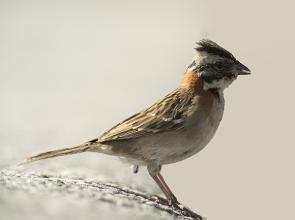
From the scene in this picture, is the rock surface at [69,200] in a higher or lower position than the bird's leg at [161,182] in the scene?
lower

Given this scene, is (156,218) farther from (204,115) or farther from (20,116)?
(20,116)

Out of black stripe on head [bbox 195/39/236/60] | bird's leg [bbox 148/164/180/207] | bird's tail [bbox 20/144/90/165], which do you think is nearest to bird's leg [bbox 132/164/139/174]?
bird's leg [bbox 148/164/180/207]

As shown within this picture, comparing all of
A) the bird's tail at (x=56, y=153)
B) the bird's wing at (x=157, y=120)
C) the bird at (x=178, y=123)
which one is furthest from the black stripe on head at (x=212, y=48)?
the bird's tail at (x=56, y=153)

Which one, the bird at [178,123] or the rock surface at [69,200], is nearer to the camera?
the rock surface at [69,200]

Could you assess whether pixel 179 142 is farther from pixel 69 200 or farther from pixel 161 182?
pixel 69 200

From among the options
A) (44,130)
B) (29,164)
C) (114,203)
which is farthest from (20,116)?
(114,203)

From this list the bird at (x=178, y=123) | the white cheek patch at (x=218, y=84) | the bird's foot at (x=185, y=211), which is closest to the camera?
the bird's foot at (x=185, y=211)

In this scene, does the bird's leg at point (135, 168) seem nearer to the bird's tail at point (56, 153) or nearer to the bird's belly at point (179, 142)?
the bird's belly at point (179, 142)

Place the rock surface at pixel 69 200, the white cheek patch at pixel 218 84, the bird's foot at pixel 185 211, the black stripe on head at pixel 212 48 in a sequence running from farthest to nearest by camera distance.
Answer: the white cheek patch at pixel 218 84 → the black stripe on head at pixel 212 48 → the bird's foot at pixel 185 211 → the rock surface at pixel 69 200
